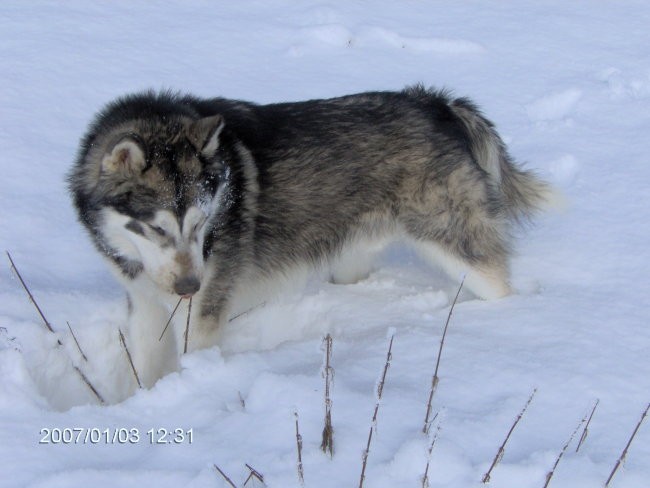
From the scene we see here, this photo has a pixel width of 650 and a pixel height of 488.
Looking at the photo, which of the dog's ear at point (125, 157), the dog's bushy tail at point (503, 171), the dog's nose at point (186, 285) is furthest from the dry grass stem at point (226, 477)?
the dog's bushy tail at point (503, 171)

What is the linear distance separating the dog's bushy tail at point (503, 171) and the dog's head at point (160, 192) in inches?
60.2

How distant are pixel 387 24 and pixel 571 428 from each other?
5589 mm

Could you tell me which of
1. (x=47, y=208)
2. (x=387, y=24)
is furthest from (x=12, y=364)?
(x=387, y=24)

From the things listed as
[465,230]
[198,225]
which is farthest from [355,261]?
[198,225]

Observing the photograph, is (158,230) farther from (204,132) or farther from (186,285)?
(204,132)

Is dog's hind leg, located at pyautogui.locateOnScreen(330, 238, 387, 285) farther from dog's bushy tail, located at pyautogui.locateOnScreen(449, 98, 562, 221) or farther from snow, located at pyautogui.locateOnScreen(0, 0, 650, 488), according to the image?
dog's bushy tail, located at pyautogui.locateOnScreen(449, 98, 562, 221)

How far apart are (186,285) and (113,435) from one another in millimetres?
674

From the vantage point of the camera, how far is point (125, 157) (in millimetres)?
2945

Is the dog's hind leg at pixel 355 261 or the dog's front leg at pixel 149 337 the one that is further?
the dog's hind leg at pixel 355 261

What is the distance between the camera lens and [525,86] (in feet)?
21.2

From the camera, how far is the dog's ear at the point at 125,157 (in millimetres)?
2893

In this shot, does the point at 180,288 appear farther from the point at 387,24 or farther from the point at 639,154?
the point at 387,24

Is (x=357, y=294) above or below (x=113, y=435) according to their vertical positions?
above

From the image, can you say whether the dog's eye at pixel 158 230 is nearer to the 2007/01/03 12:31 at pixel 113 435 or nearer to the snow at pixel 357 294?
the snow at pixel 357 294
